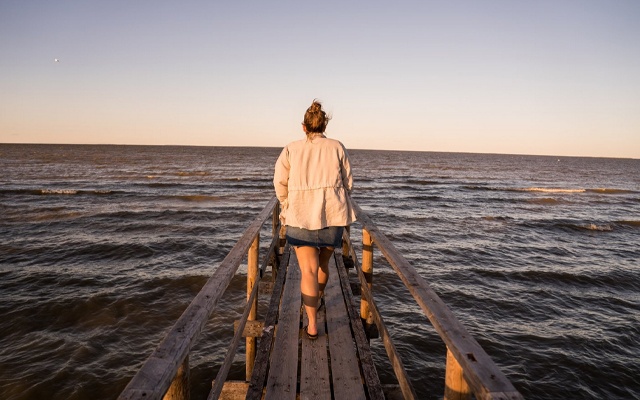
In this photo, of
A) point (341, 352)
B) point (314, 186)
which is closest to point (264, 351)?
point (341, 352)

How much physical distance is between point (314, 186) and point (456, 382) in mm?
1779

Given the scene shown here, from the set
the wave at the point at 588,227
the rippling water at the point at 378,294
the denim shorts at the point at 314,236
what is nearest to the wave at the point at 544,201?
the rippling water at the point at 378,294

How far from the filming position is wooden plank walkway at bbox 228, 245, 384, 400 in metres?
2.79

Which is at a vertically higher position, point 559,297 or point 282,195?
point 282,195

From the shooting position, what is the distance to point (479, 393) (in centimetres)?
133

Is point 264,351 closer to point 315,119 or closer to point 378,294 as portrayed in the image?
point 315,119

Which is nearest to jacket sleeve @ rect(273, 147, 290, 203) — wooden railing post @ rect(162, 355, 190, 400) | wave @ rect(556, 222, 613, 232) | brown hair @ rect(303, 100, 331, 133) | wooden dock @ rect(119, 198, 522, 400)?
brown hair @ rect(303, 100, 331, 133)

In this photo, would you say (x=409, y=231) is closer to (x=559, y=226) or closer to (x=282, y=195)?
(x=559, y=226)

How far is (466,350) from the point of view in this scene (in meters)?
1.59

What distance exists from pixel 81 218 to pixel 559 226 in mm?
22343

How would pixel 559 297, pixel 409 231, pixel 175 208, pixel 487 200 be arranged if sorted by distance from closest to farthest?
pixel 559 297 < pixel 409 231 < pixel 175 208 < pixel 487 200

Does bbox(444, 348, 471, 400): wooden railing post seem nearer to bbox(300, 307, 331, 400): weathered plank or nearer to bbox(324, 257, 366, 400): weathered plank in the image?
bbox(324, 257, 366, 400): weathered plank

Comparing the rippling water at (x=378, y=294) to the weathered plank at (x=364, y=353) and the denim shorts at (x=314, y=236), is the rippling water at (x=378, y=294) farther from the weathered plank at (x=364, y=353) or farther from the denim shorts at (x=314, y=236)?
the denim shorts at (x=314, y=236)

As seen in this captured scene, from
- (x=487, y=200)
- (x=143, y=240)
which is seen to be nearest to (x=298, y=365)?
(x=143, y=240)
